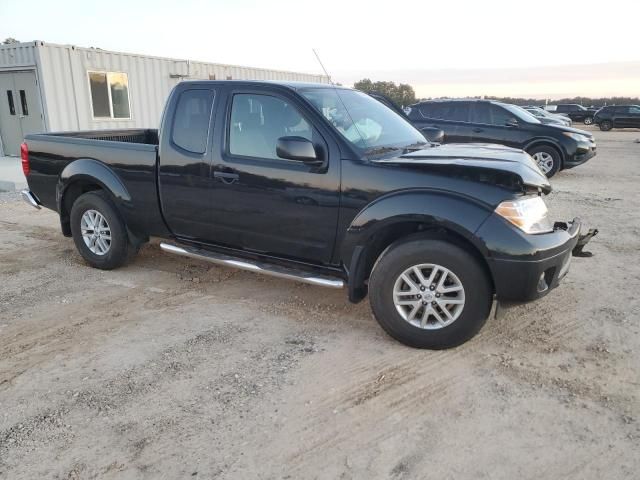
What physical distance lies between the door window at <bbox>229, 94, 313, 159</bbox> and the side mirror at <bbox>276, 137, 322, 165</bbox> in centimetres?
26

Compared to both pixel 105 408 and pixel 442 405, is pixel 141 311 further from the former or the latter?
pixel 442 405

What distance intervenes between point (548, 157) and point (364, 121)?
856 cm

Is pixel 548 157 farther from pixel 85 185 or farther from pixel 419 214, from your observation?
pixel 85 185

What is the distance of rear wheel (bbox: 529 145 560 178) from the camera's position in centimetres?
1120

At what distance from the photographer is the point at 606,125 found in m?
31.3

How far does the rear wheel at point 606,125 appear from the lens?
31.1m

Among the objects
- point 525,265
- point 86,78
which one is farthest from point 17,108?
point 525,265

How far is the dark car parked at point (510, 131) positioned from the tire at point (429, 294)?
8178 mm

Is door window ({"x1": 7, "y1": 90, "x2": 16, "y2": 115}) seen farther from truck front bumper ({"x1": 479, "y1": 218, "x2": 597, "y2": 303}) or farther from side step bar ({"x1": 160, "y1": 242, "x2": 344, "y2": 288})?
truck front bumper ({"x1": 479, "y1": 218, "x2": 597, "y2": 303})

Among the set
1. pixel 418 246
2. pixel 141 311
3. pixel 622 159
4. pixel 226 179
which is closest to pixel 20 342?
pixel 141 311

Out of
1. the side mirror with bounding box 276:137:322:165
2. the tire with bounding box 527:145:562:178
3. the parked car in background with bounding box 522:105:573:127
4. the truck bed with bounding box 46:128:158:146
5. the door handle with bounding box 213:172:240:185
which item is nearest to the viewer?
the side mirror with bounding box 276:137:322:165

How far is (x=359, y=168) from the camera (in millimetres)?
3613

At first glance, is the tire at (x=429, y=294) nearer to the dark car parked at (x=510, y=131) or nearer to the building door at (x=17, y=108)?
the dark car parked at (x=510, y=131)

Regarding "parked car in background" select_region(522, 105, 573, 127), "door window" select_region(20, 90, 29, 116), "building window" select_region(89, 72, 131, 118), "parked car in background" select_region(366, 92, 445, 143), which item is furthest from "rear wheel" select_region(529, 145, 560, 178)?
"door window" select_region(20, 90, 29, 116)
